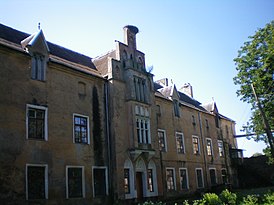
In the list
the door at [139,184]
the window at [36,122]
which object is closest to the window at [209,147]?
the door at [139,184]

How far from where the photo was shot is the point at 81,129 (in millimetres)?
21453

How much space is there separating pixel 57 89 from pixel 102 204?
8284 millimetres

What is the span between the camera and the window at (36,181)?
1744 cm

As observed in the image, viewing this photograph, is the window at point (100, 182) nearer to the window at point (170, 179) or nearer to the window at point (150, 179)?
the window at point (150, 179)

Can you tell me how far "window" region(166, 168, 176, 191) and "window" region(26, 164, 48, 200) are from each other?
44.2ft

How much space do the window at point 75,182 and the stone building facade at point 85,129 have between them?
0.06 metres

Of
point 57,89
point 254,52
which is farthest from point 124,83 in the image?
point 254,52

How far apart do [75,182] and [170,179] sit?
38.3 ft

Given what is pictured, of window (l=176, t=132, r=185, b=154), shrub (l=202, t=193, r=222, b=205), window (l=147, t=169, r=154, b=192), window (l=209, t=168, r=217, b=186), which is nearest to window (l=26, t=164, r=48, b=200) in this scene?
shrub (l=202, t=193, r=222, b=205)

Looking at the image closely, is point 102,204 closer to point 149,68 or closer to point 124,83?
point 124,83

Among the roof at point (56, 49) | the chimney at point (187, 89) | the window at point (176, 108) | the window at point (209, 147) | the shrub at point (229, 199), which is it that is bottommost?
the shrub at point (229, 199)

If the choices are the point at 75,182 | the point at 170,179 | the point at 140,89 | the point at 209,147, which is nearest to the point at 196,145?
the point at 209,147

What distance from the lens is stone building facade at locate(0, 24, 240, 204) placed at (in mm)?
17609

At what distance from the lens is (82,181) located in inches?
805
